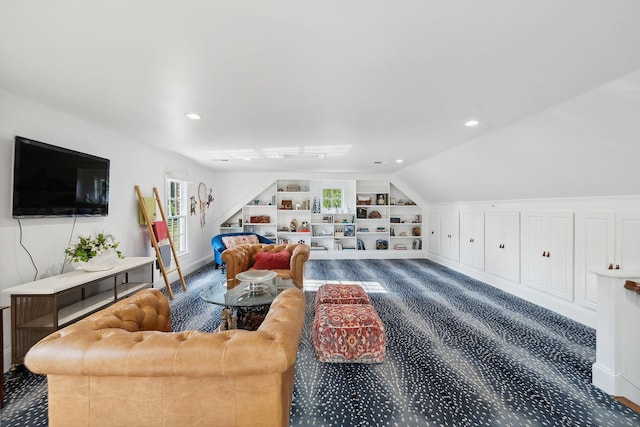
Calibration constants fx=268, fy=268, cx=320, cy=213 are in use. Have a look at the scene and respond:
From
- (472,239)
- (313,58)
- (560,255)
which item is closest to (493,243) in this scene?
(472,239)

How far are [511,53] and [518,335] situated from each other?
2.80 meters

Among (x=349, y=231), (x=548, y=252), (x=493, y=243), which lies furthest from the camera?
(x=349, y=231)

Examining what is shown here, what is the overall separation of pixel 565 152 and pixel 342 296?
2937 mm

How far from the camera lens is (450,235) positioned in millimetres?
6188

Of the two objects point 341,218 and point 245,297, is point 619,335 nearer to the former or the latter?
point 245,297

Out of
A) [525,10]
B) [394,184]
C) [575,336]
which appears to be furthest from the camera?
[394,184]

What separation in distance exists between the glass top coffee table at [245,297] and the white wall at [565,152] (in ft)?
10.1

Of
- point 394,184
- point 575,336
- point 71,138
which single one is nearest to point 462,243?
point 394,184

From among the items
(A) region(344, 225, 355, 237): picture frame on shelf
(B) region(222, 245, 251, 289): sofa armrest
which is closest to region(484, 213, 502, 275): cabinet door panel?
(A) region(344, 225, 355, 237): picture frame on shelf

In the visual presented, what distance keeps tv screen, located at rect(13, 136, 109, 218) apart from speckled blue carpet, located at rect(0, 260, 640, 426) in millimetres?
1492

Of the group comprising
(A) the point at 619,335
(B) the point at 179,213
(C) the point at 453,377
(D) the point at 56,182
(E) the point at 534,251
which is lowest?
(C) the point at 453,377

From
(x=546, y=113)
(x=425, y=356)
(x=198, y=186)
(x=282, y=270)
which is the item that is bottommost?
(x=425, y=356)

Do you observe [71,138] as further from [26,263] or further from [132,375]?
[132,375]

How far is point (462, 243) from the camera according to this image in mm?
5738
